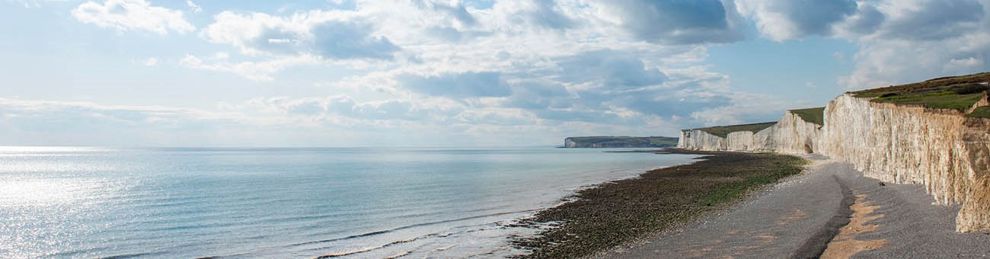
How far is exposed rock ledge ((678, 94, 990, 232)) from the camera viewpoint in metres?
13.9

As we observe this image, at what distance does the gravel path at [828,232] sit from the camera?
13.4m

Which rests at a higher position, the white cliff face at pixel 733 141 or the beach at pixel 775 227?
the white cliff face at pixel 733 141

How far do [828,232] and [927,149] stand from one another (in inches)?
301

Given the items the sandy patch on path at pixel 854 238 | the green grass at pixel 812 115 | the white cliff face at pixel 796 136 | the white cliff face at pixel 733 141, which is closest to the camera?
the sandy patch on path at pixel 854 238

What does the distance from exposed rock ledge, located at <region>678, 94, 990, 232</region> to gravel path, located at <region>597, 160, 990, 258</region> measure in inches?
22.4

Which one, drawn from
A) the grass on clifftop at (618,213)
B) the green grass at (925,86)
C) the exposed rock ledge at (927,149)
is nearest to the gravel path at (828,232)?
the exposed rock ledge at (927,149)

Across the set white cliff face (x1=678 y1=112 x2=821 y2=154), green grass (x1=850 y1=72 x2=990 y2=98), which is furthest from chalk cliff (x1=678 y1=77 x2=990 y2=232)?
white cliff face (x1=678 y1=112 x2=821 y2=154)

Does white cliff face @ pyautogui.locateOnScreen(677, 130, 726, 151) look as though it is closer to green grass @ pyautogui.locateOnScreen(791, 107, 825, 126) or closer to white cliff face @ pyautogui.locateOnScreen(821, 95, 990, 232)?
green grass @ pyautogui.locateOnScreen(791, 107, 825, 126)

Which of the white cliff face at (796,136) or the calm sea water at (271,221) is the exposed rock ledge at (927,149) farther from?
the white cliff face at (796,136)

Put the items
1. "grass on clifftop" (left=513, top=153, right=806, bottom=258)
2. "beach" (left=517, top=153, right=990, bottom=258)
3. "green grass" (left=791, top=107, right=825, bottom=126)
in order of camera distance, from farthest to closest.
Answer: "green grass" (left=791, top=107, right=825, bottom=126), "grass on clifftop" (left=513, top=153, right=806, bottom=258), "beach" (left=517, top=153, right=990, bottom=258)

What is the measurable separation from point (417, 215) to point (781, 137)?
103821 millimetres

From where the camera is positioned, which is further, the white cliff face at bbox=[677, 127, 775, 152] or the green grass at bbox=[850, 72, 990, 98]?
the white cliff face at bbox=[677, 127, 775, 152]

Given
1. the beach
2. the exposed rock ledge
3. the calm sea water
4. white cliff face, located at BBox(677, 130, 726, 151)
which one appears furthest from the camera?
white cliff face, located at BBox(677, 130, 726, 151)

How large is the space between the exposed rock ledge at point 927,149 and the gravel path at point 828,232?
0.57m
